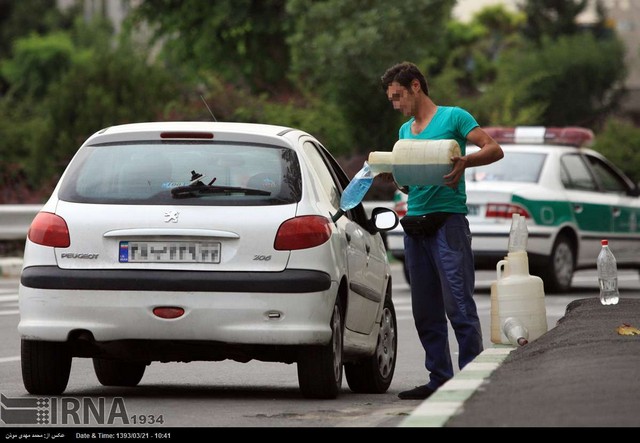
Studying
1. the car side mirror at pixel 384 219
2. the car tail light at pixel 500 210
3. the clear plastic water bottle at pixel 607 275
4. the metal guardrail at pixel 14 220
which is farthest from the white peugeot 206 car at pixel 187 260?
the metal guardrail at pixel 14 220

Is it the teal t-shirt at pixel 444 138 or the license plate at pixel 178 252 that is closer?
the license plate at pixel 178 252

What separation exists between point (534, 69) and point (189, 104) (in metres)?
48.6

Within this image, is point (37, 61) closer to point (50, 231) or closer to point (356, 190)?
point (356, 190)

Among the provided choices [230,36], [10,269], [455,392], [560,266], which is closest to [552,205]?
[560,266]

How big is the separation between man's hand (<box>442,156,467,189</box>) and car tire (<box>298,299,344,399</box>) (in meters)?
0.83

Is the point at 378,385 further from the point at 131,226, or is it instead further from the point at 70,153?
the point at 70,153

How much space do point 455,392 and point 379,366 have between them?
8.44ft

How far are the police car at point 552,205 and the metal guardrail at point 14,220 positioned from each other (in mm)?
6330

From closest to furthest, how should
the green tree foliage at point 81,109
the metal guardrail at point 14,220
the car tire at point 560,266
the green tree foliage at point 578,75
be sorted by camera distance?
1. the car tire at point 560,266
2. the metal guardrail at point 14,220
3. the green tree foliage at point 81,109
4. the green tree foliage at point 578,75

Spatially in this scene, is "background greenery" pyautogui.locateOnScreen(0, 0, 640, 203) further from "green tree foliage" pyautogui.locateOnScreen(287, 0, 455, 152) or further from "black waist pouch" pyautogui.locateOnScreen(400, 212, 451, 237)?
"black waist pouch" pyautogui.locateOnScreen(400, 212, 451, 237)

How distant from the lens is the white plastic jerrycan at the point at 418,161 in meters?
9.09

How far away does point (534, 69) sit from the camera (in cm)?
8150

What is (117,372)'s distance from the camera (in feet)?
32.8

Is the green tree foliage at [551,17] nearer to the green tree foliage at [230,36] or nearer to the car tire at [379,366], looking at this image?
the green tree foliage at [230,36]
